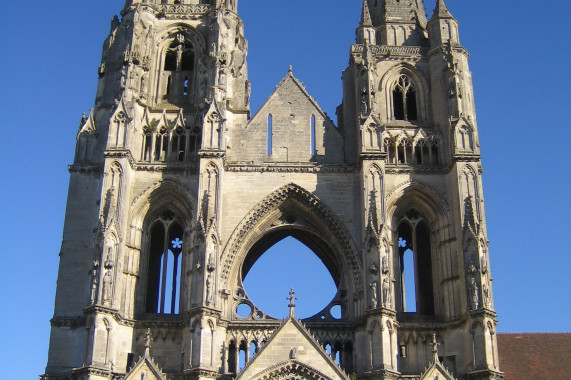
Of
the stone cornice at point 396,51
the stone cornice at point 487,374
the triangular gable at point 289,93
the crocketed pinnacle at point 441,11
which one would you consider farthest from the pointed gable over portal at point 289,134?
the stone cornice at point 487,374

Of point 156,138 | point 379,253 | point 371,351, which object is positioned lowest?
point 371,351

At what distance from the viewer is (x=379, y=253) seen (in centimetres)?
2308

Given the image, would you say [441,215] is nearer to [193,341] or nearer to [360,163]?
[360,163]

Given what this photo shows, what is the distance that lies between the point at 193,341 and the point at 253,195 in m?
5.01

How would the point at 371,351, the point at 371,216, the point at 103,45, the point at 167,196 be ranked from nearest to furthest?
the point at 371,351, the point at 371,216, the point at 167,196, the point at 103,45

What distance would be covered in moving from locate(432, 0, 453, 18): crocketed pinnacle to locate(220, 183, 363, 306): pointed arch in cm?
786

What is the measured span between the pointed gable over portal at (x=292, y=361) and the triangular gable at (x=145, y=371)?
206 cm

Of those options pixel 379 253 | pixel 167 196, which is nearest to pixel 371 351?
pixel 379 253

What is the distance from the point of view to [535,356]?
85.2 feet

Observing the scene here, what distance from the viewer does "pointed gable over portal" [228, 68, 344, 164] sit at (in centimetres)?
2591

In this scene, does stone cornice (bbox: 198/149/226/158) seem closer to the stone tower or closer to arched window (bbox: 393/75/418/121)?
the stone tower

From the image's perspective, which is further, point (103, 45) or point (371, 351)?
point (103, 45)

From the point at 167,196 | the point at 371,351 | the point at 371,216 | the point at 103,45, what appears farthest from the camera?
the point at 103,45

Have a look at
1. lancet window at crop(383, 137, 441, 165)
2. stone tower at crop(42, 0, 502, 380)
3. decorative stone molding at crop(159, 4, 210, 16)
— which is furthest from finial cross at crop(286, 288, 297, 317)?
decorative stone molding at crop(159, 4, 210, 16)
